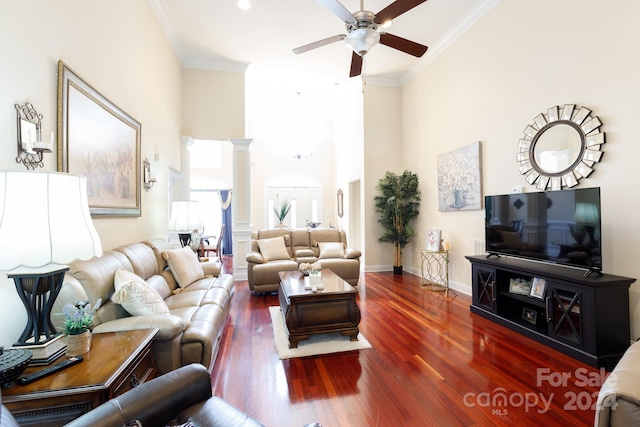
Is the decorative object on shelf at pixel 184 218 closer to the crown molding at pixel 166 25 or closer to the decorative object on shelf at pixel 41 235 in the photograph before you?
the crown molding at pixel 166 25

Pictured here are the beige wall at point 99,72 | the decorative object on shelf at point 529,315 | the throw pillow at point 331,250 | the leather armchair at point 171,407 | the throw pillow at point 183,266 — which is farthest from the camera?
the throw pillow at point 331,250

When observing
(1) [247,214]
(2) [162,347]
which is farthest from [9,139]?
(1) [247,214]

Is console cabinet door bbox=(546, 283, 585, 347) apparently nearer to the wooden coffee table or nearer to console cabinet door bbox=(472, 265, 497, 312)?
console cabinet door bbox=(472, 265, 497, 312)

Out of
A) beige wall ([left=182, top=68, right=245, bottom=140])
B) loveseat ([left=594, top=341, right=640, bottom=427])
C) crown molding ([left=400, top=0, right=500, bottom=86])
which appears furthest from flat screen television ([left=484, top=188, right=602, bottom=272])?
beige wall ([left=182, top=68, right=245, bottom=140])

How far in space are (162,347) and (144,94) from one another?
3120 mm

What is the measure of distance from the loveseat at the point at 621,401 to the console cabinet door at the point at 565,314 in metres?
1.19

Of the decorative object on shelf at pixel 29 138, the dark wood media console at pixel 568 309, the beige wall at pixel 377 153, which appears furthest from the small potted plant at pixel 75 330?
the beige wall at pixel 377 153

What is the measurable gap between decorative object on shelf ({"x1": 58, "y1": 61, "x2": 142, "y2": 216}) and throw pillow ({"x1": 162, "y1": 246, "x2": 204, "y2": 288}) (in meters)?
0.63

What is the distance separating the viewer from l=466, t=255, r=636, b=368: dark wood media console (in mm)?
2418

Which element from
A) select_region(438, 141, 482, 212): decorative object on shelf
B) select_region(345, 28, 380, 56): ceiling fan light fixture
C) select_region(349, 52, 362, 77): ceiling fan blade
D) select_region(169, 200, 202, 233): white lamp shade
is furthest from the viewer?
select_region(438, 141, 482, 212): decorative object on shelf

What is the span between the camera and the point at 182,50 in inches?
205

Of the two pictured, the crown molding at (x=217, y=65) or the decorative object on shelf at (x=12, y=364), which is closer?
the decorative object on shelf at (x=12, y=364)

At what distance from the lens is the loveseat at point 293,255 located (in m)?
4.61

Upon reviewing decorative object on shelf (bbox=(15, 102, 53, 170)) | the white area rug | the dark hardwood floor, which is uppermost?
decorative object on shelf (bbox=(15, 102, 53, 170))
